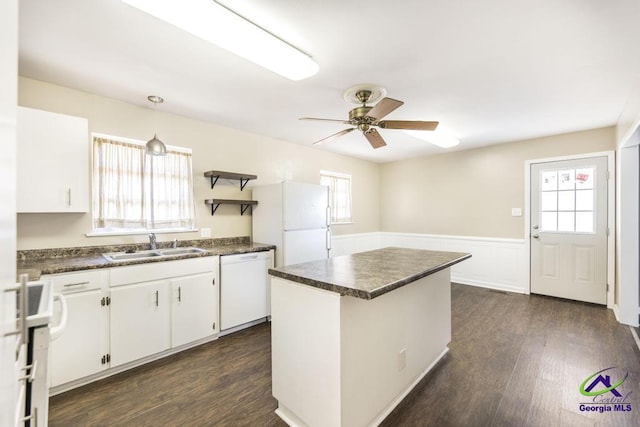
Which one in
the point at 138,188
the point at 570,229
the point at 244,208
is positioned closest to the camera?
the point at 138,188

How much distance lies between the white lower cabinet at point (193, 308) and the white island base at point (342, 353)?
1.20 meters

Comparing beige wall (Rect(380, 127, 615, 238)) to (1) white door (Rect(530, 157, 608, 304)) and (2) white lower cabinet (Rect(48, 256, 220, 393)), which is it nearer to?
(1) white door (Rect(530, 157, 608, 304))

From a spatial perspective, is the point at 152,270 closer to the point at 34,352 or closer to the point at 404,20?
the point at 34,352

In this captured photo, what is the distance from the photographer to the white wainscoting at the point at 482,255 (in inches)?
169

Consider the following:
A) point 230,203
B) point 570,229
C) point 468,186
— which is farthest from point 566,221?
point 230,203

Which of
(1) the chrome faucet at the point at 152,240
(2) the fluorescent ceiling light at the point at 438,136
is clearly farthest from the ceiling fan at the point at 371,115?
(1) the chrome faucet at the point at 152,240

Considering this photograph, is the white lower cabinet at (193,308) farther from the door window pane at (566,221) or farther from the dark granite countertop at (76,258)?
the door window pane at (566,221)

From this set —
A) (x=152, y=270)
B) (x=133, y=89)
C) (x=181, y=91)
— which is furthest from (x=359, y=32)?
(x=152, y=270)

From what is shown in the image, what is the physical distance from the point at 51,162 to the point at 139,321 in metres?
1.42

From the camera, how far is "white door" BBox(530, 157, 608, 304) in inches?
143

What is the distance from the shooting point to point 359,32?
5.71 feet

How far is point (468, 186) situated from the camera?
15.6ft

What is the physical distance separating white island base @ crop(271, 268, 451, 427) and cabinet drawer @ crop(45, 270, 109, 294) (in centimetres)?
142

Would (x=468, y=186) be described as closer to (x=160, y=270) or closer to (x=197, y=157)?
(x=197, y=157)
